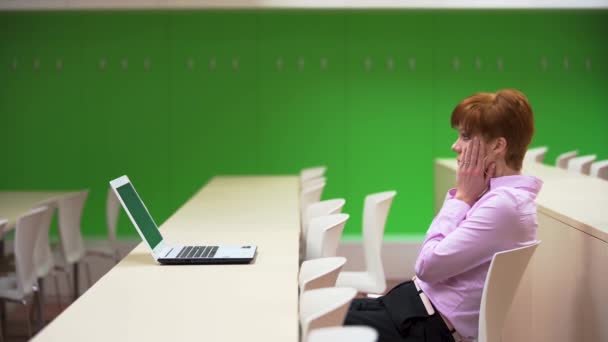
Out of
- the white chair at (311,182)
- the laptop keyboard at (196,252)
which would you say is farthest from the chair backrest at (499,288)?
the white chair at (311,182)

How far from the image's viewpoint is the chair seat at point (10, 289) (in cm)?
486

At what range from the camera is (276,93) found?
27.2ft

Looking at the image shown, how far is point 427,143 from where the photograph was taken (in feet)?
27.2

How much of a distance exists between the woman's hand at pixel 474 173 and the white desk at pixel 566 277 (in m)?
0.47

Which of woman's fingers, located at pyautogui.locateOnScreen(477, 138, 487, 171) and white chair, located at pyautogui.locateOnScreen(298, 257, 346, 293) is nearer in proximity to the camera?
white chair, located at pyautogui.locateOnScreen(298, 257, 346, 293)

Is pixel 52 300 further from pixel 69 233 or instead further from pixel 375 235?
pixel 375 235

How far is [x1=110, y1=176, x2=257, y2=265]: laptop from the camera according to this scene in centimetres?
338

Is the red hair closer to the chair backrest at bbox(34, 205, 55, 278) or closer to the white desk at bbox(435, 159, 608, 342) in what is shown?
the white desk at bbox(435, 159, 608, 342)

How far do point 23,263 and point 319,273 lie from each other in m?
2.48

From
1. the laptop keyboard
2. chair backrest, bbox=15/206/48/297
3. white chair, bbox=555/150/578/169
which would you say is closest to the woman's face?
the laptop keyboard

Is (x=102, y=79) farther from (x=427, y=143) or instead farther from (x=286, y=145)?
(x=427, y=143)

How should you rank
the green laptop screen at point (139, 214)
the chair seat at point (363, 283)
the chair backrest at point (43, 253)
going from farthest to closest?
the chair backrest at point (43, 253) → the chair seat at point (363, 283) → the green laptop screen at point (139, 214)

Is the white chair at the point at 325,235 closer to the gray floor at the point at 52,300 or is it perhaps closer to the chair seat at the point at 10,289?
the chair seat at the point at 10,289

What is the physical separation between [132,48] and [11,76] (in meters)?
1.18
